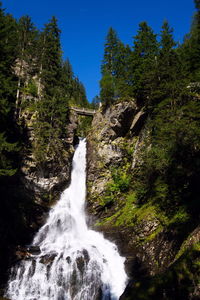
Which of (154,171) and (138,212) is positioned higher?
(154,171)

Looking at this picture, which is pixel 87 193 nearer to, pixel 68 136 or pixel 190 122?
pixel 68 136

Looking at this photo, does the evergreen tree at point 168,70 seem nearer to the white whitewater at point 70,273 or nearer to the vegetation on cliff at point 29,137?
the vegetation on cliff at point 29,137

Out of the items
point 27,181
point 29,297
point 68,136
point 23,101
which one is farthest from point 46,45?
point 29,297

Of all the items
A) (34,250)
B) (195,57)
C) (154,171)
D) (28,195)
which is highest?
(195,57)

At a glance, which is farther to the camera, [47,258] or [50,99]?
[50,99]

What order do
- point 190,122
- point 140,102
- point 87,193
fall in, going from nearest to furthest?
point 190,122, point 87,193, point 140,102

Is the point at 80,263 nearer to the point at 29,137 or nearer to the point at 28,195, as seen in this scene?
the point at 28,195

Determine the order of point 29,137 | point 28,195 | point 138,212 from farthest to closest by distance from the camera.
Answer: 1. point 29,137
2. point 28,195
3. point 138,212

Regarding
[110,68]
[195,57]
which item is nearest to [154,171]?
[195,57]

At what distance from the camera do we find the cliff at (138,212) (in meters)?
5.59

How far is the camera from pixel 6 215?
17.4 m

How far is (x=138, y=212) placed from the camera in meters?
17.4

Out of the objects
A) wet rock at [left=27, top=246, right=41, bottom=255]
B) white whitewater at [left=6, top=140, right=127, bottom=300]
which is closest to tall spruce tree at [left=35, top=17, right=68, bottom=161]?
wet rock at [left=27, top=246, right=41, bottom=255]

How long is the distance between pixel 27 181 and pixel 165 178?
1458 centimetres
